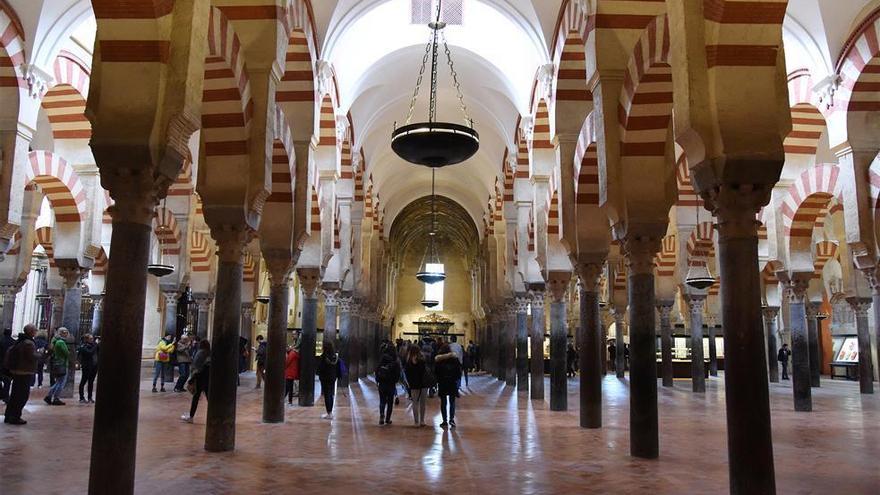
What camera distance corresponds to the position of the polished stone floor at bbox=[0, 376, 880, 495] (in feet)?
15.6

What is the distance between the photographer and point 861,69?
8617 mm

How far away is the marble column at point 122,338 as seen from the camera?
158 inches

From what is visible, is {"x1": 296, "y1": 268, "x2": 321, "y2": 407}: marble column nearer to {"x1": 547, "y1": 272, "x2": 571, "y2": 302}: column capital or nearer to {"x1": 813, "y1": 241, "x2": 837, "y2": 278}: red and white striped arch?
{"x1": 547, "y1": 272, "x2": 571, "y2": 302}: column capital

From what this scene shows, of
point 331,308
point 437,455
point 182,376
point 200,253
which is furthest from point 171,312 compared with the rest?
point 437,455

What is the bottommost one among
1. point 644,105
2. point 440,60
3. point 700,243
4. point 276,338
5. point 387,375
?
point 387,375

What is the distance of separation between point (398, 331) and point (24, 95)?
27.2m

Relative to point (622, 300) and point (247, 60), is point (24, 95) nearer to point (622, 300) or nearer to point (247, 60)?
point (247, 60)

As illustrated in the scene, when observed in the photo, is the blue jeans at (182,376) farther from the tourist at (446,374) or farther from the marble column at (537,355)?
the tourist at (446,374)

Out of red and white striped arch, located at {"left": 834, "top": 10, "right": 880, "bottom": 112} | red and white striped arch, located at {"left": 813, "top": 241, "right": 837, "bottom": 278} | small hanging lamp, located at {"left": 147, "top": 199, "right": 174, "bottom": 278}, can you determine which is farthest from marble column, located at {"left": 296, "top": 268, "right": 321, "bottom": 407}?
red and white striped arch, located at {"left": 813, "top": 241, "right": 837, "bottom": 278}

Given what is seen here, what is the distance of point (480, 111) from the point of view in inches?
658

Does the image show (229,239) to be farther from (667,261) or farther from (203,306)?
(667,261)

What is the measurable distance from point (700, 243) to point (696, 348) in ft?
7.10

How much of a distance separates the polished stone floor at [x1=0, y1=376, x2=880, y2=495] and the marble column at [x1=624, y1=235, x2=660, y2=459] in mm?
204

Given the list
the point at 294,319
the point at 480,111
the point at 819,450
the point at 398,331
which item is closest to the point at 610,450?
the point at 819,450
